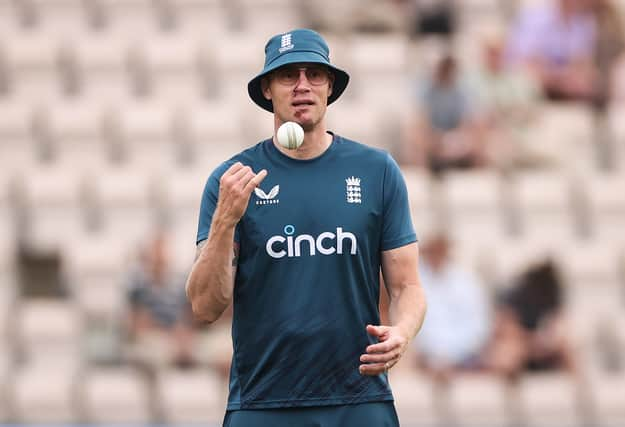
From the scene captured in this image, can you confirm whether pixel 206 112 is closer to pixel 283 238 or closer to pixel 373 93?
pixel 373 93

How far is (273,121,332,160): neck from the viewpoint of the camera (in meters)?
4.55

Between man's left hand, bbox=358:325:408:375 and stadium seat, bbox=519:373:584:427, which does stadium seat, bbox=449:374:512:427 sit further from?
man's left hand, bbox=358:325:408:375

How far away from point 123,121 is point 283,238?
269 inches

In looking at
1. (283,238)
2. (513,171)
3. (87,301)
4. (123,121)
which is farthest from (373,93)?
(283,238)

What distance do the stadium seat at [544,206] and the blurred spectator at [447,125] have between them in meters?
0.43

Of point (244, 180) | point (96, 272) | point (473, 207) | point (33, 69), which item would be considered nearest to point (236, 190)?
point (244, 180)

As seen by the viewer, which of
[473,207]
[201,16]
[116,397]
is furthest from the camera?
[201,16]

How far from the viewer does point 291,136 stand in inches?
174

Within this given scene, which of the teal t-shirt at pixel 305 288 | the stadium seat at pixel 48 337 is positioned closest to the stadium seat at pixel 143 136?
the stadium seat at pixel 48 337

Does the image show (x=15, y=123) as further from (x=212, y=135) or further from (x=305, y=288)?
(x=305, y=288)

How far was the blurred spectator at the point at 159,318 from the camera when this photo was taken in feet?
31.3

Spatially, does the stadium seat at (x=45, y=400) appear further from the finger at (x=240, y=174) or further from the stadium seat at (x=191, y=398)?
the finger at (x=240, y=174)

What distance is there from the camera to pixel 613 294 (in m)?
10.7

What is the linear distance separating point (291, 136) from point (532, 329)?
18.5 ft
